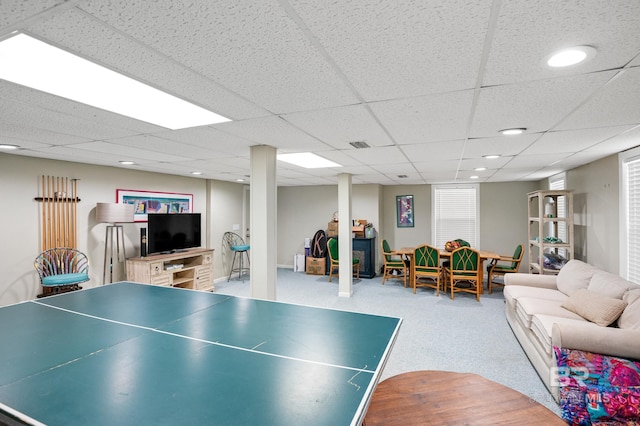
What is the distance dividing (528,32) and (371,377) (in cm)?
151

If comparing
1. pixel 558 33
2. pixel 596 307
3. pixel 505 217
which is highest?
pixel 558 33

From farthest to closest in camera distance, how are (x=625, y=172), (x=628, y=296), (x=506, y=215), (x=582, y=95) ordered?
(x=506, y=215)
(x=625, y=172)
(x=628, y=296)
(x=582, y=95)

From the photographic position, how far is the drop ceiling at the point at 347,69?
104 cm

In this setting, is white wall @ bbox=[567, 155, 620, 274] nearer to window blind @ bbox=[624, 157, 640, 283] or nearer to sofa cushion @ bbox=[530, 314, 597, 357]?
window blind @ bbox=[624, 157, 640, 283]

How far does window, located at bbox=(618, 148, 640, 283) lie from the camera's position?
3.37m

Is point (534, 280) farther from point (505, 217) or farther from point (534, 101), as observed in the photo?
point (505, 217)

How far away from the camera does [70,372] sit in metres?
1.38

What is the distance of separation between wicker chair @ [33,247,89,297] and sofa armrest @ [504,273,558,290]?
577cm

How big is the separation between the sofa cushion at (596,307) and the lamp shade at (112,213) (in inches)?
225

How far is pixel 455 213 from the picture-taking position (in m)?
7.77

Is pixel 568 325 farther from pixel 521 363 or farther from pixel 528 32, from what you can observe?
pixel 528 32

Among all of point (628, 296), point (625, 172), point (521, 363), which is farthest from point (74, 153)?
point (625, 172)

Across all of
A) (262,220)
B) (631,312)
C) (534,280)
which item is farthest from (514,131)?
(534,280)

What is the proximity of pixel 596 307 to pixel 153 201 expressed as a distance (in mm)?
6345
